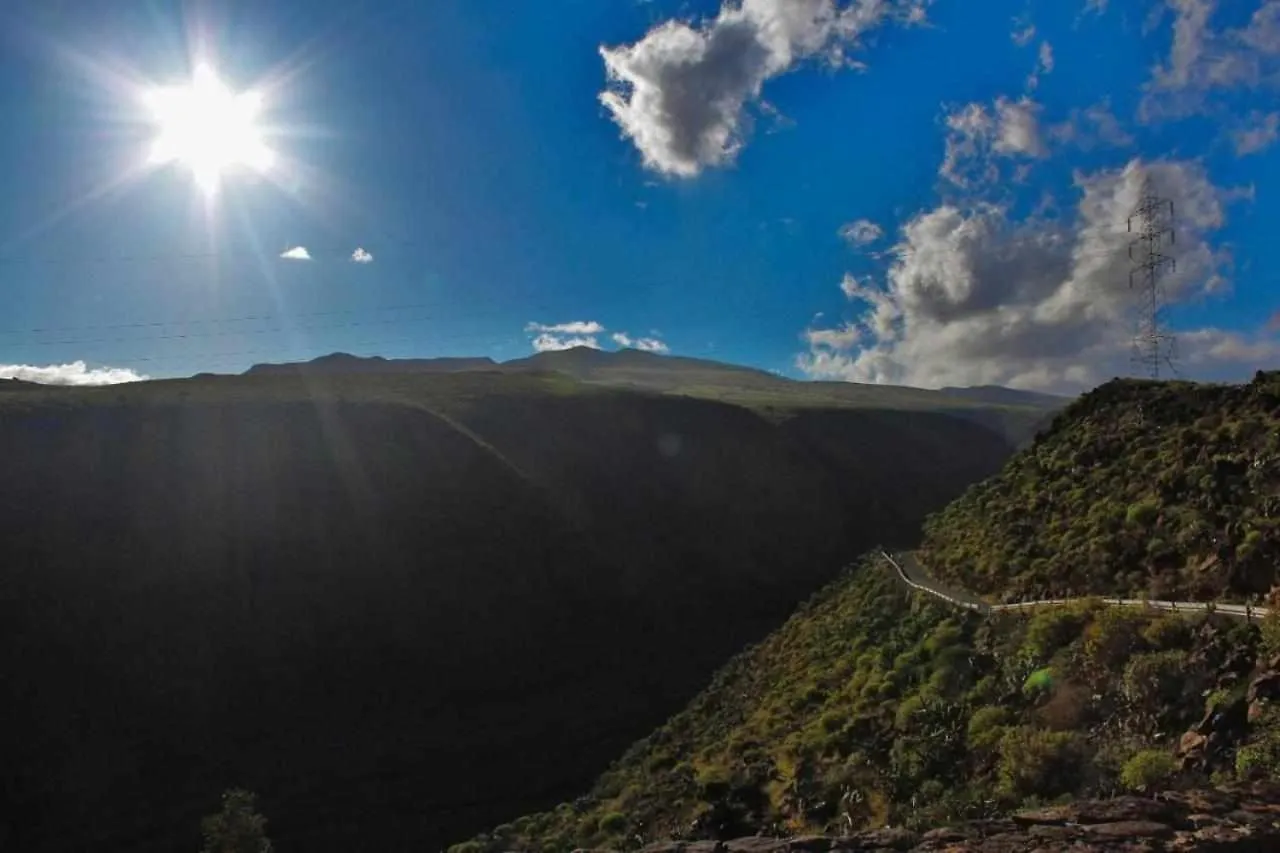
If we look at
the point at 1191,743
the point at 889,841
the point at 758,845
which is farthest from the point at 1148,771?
the point at 758,845

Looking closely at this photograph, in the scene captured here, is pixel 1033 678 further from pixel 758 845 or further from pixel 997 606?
pixel 758 845

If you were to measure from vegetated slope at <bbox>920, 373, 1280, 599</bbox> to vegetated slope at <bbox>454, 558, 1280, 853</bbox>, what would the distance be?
10.0 feet

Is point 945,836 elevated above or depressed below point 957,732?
above

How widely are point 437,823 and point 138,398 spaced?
62.8m

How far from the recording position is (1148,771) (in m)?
9.23

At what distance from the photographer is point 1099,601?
1487 centimetres

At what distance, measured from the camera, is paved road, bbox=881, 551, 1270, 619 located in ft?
41.7

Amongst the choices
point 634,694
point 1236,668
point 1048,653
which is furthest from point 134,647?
point 1236,668

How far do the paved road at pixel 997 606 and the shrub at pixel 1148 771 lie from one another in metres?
4.21

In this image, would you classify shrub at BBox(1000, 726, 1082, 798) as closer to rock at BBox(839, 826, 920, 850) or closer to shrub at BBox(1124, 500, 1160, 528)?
rock at BBox(839, 826, 920, 850)

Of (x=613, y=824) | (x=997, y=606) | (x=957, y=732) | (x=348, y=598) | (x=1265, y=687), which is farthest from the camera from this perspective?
(x=348, y=598)

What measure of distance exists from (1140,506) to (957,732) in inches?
413

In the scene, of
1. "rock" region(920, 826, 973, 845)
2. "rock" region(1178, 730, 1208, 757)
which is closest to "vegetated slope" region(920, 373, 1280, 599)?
"rock" region(1178, 730, 1208, 757)

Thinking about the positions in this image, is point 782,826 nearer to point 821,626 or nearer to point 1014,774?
point 1014,774
